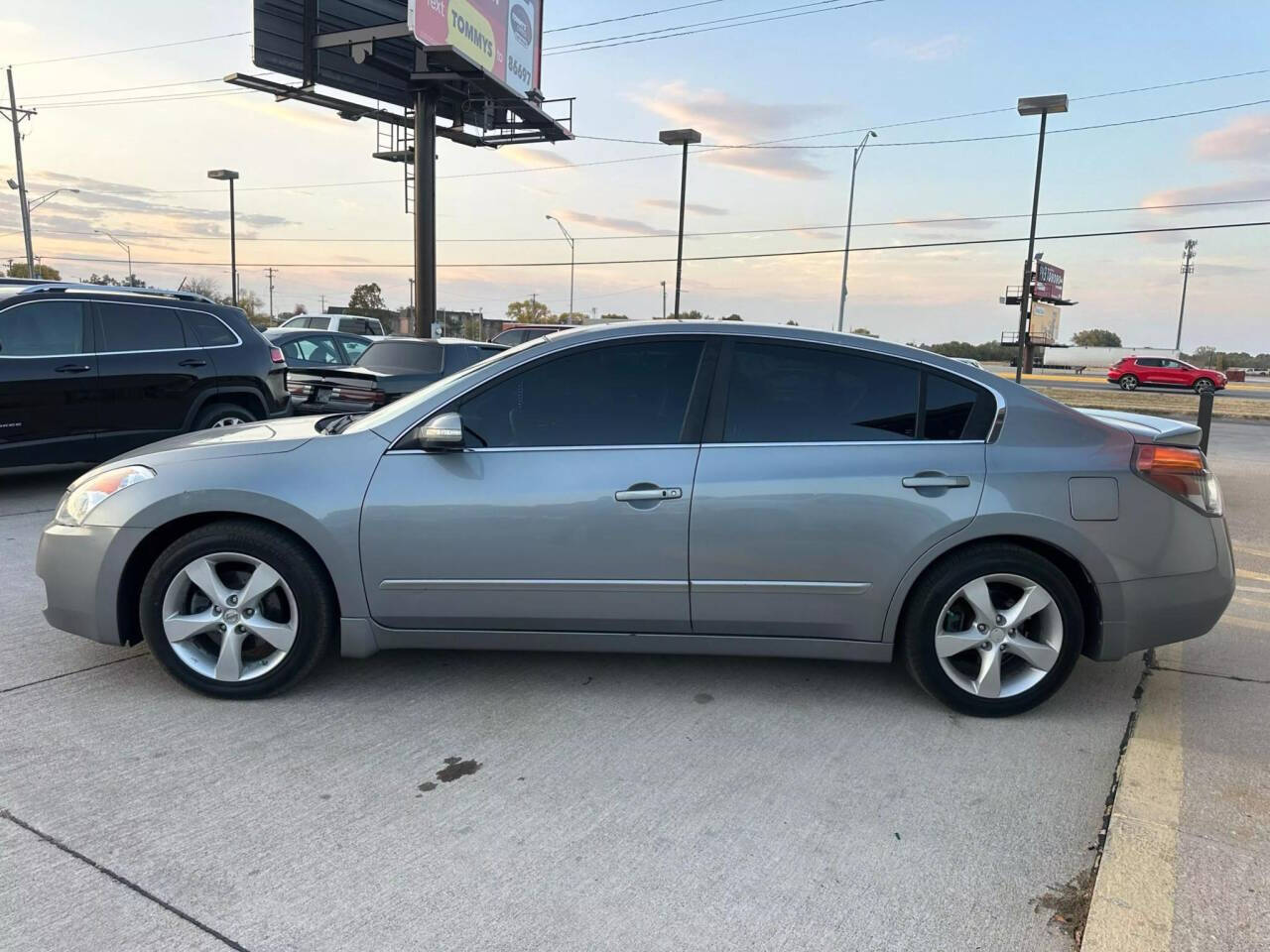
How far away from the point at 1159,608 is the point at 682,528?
199 centimetres

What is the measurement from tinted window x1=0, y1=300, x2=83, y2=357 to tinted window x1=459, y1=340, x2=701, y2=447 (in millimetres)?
5647

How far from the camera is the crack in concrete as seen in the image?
221 centimetres

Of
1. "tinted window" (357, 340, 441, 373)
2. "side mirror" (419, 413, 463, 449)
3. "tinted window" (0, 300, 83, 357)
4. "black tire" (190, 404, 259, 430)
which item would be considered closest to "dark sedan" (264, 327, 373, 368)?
"tinted window" (357, 340, 441, 373)

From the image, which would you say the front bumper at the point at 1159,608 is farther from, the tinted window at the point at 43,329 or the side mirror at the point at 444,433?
the tinted window at the point at 43,329

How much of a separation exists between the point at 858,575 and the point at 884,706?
2.22 feet

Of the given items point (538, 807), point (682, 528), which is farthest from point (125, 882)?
point (682, 528)

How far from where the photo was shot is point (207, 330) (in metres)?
8.37

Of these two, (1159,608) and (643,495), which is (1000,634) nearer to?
(1159,608)

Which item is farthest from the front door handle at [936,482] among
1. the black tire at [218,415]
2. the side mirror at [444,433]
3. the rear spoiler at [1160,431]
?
the black tire at [218,415]

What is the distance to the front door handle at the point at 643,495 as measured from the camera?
11.2ft

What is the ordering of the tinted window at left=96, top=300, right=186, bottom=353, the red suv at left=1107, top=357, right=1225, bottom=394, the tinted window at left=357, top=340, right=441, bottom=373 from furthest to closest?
the red suv at left=1107, top=357, right=1225, bottom=394 → the tinted window at left=357, top=340, right=441, bottom=373 → the tinted window at left=96, top=300, right=186, bottom=353

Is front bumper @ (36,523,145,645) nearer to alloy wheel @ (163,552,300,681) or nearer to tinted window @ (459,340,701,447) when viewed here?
alloy wheel @ (163,552,300,681)

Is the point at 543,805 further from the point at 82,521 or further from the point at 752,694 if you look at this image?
the point at 82,521

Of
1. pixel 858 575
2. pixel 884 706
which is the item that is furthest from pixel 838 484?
pixel 884 706
